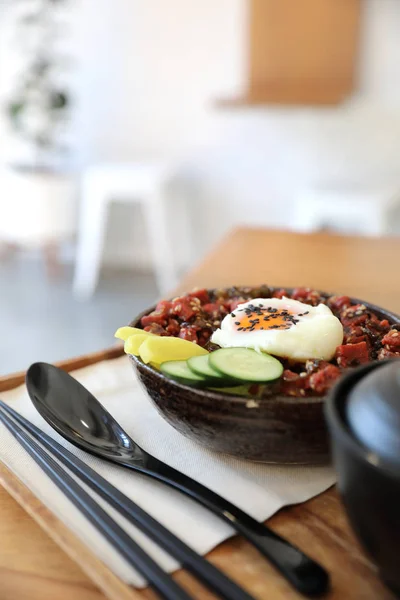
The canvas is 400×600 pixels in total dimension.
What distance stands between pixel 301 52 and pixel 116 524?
3.22 m

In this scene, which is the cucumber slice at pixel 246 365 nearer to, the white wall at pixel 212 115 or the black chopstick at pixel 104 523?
the black chopstick at pixel 104 523

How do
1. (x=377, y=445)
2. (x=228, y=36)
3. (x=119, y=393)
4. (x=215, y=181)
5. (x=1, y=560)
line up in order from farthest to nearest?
(x=215, y=181) < (x=228, y=36) < (x=119, y=393) < (x=1, y=560) < (x=377, y=445)

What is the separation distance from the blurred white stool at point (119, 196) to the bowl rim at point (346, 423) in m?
3.00

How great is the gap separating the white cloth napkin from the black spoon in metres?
0.01

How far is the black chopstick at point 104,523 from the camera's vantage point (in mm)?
473

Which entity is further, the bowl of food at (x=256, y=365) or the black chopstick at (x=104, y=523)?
the bowl of food at (x=256, y=365)

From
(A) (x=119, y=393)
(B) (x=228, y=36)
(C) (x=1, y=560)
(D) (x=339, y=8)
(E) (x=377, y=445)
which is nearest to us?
(E) (x=377, y=445)

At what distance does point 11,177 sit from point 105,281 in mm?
849

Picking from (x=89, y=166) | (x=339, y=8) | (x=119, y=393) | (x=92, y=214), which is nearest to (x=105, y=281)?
(x=92, y=214)

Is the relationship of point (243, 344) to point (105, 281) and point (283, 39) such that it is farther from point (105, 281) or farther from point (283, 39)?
point (105, 281)

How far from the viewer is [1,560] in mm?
542

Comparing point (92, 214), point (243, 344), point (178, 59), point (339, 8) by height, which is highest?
point (339, 8)

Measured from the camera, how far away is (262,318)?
759 mm

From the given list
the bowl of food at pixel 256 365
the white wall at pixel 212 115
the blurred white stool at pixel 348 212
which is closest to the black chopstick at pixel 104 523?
the bowl of food at pixel 256 365
